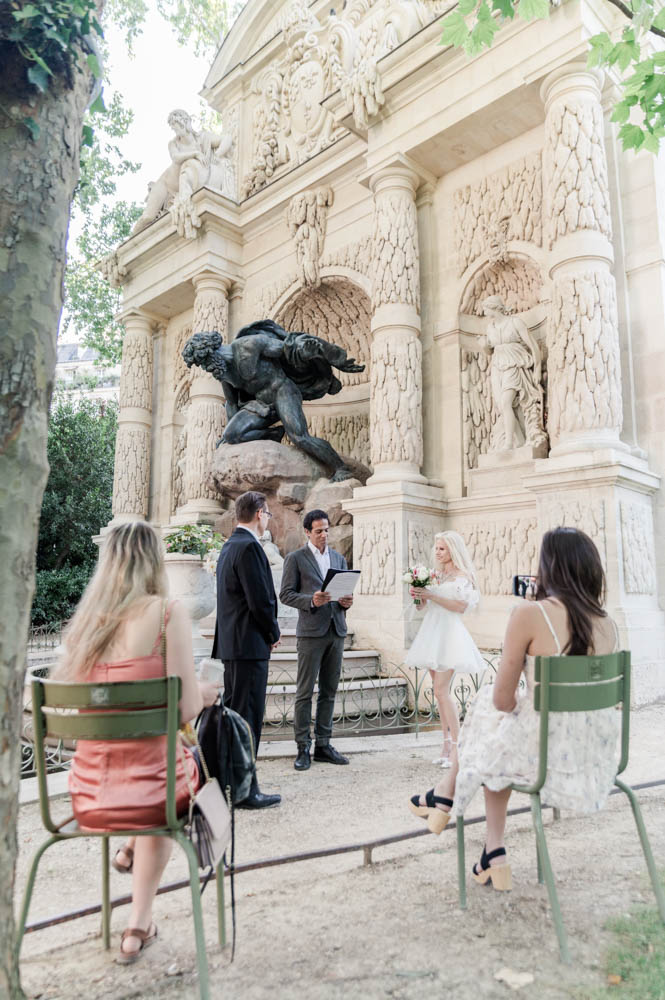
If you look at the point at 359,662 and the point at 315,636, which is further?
the point at 359,662

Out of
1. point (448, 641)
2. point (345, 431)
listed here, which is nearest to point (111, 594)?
point (448, 641)

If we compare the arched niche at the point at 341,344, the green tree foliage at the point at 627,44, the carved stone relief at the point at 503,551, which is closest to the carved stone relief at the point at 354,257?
the arched niche at the point at 341,344

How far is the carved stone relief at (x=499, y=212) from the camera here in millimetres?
9367

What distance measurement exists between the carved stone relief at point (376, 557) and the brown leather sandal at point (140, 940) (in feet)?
21.5

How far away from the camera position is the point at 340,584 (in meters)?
4.70

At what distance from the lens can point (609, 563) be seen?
6.92 meters

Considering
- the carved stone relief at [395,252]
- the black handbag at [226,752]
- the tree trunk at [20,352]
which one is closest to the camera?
the tree trunk at [20,352]

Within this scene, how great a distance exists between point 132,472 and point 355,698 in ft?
32.5

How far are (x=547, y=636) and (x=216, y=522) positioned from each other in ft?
31.4

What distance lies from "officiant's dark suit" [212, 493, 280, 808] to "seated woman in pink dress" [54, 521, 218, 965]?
162cm

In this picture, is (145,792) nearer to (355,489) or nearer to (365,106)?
(355,489)

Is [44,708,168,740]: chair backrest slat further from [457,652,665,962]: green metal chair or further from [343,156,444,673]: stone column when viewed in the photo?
[343,156,444,673]: stone column

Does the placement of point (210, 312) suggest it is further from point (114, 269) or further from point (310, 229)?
point (114, 269)

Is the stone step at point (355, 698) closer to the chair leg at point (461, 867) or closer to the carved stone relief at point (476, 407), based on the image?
the carved stone relief at point (476, 407)
